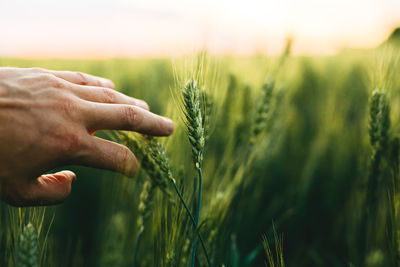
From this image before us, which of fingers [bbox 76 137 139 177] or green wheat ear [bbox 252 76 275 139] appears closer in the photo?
fingers [bbox 76 137 139 177]

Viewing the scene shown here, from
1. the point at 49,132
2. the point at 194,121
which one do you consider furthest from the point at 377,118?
the point at 49,132

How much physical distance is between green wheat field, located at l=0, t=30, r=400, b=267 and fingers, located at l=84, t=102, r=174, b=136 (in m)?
0.05

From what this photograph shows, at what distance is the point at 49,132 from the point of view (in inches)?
33.4

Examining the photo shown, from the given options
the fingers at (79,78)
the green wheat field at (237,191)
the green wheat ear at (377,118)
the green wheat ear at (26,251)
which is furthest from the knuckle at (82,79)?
the green wheat ear at (377,118)

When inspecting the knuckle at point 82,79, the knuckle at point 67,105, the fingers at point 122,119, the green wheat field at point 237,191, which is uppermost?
the knuckle at point 82,79

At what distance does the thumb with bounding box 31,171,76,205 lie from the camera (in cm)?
88

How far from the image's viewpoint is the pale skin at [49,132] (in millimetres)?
829

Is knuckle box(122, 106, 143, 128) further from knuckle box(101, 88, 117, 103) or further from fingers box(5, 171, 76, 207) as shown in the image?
fingers box(5, 171, 76, 207)

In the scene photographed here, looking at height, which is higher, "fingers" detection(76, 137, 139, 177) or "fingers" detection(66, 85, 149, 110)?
"fingers" detection(66, 85, 149, 110)

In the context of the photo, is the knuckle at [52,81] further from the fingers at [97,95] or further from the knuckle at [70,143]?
the knuckle at [70,143]

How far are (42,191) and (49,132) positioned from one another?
7.2 inches

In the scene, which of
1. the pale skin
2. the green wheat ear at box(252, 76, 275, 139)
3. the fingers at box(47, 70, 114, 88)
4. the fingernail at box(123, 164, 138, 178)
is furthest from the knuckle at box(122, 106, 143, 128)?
the green wheat ear at box(252, 76, 275, 139)

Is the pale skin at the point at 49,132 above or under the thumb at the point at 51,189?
above

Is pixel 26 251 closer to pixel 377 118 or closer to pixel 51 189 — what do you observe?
pixel 51 189
